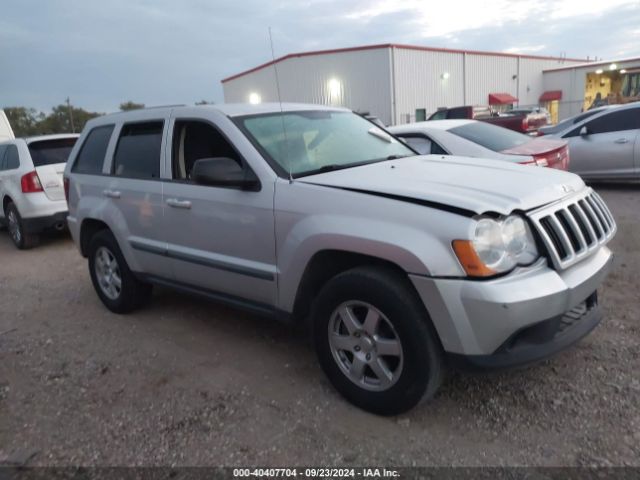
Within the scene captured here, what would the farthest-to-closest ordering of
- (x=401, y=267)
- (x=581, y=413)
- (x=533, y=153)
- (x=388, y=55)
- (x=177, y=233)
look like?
(x=388, y=55), (x=533, y=153), (x=177, y=233), (x=581, y=413), (x=401, y=267)

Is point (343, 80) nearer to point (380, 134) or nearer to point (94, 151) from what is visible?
point (94, 151)

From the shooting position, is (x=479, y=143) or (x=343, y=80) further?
(x=343, y=80)

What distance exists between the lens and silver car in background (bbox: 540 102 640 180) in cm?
841

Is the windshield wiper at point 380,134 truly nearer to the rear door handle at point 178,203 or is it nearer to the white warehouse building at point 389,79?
the rear door handle at point 178,203

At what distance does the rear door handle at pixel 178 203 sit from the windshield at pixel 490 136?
155 inches

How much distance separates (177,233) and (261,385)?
4.26 feet

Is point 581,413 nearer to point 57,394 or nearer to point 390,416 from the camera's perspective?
point 390,416

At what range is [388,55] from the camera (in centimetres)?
3048

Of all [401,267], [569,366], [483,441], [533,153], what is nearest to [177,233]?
[401,267]

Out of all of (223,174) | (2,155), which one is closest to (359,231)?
(223,174)

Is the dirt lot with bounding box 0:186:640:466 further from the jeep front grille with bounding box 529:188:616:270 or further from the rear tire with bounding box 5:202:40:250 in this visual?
the rear tire with bounding box 5:202:40:250

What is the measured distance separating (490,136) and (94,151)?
465 centimetres

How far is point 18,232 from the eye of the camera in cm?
796

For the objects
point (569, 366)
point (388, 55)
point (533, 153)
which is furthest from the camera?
point (388, 55)
